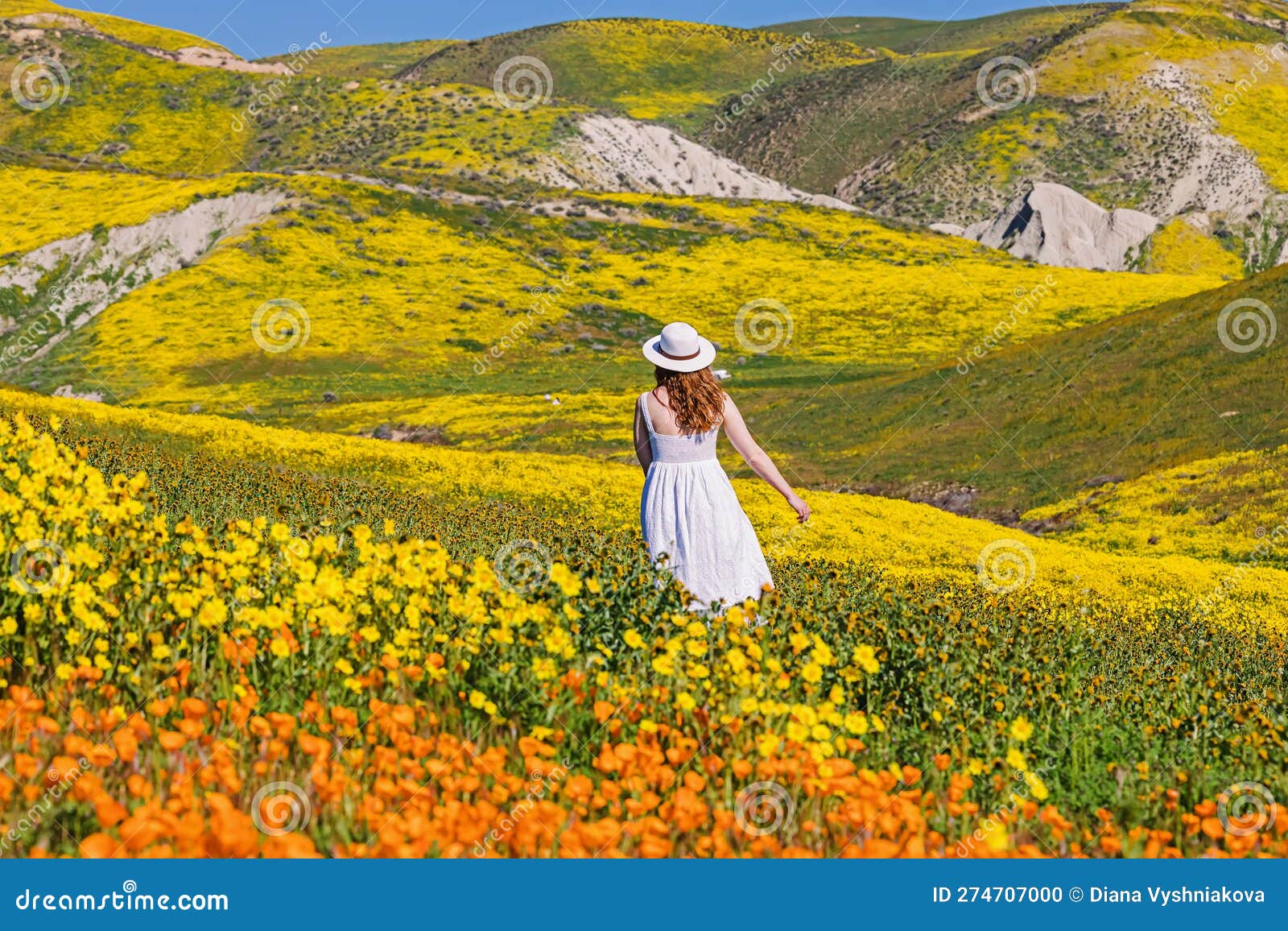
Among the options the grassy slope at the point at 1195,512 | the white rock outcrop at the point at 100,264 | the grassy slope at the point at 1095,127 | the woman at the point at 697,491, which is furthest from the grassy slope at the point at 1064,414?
the grassy slope at the point at 1095,127

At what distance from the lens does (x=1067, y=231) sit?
12712 cm

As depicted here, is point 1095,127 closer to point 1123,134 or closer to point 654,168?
point 1123,134

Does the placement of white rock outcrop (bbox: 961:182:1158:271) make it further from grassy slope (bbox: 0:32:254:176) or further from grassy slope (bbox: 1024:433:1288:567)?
grassy slope (bbox: 1024:433:1288:567)

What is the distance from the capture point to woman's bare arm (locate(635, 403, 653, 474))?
32.8ft

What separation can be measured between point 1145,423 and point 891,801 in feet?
127

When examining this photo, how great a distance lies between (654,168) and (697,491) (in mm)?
139874

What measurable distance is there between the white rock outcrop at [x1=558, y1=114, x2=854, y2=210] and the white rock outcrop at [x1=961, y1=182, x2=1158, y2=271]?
788 inches

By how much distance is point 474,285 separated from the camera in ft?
313

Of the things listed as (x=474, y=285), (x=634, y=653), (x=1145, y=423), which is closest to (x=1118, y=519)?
(x=1145, y=423)

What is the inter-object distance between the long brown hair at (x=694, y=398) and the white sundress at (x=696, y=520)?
0.16 meters

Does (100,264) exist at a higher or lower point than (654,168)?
lower

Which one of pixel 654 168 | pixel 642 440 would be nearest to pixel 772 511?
pixel 642 440

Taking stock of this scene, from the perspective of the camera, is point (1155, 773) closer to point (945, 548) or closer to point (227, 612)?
point (227, 612)

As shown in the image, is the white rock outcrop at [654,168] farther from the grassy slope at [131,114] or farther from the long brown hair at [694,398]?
the long brown hair at [694,398]
